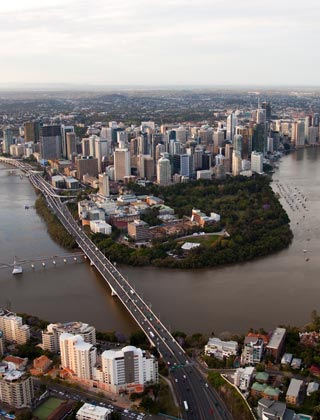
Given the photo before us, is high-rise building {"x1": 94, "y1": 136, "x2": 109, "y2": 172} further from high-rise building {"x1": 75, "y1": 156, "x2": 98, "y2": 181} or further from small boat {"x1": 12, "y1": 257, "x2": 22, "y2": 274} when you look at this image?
small boat {"x1": 12, "y1": 257, "x2": 22, "y2": 274}

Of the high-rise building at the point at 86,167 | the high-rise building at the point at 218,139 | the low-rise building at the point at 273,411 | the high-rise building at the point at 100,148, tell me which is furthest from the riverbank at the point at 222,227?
the high-rise building at the point at 218,139

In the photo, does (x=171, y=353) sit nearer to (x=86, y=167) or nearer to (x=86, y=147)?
(x=86, y=167)

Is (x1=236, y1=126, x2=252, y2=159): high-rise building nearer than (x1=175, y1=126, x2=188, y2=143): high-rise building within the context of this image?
Yes

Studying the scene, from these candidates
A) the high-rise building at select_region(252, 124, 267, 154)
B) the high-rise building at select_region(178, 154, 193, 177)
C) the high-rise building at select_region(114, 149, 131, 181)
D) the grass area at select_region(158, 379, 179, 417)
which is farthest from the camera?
the high-rise building at select_region(252, 124, 267, 154)

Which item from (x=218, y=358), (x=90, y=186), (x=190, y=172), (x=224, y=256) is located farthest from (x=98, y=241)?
(x=190, y=172)

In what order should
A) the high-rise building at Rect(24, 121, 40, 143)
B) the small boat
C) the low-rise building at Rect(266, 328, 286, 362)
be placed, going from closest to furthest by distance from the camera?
1. the low-rise building at Rect(266, 328, 286, 362)
2. the small boat
3. the high-rise building at Rect(24, 121, 40, 143)

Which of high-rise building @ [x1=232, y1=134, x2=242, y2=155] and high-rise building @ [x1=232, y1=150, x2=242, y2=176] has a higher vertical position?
high-rise building @ [x1=232, y1=134, x2=242, y2=155]

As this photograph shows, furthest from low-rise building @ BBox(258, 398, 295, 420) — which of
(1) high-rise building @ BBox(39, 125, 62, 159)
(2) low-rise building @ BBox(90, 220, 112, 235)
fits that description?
(1) high-rise building @ BBox(39, 125, 62, 159)

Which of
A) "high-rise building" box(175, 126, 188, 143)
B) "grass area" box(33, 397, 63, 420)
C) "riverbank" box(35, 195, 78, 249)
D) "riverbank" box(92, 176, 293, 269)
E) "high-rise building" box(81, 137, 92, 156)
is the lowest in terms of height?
"grass area" box(33, 397, 63, 420)
